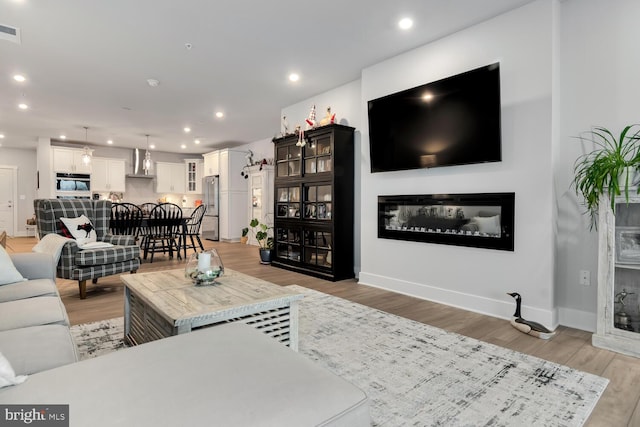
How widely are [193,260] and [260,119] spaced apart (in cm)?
489

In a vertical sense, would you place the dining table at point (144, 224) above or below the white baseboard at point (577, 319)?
above

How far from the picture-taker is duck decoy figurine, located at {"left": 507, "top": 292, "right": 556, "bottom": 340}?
101 inches

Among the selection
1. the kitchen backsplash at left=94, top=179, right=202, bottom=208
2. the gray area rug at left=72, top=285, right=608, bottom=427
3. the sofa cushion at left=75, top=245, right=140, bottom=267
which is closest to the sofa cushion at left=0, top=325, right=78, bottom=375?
the gray area rug at left=72, top=285, right=608, bottom=427

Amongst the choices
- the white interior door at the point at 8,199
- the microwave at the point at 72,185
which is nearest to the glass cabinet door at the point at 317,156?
the microwave at the point at 72,185

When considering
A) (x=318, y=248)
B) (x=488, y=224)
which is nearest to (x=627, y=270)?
(x=488, y=224)

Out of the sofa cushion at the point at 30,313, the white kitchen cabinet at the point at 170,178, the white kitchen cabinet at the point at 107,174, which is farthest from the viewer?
the white kitchen cabinet at the point at 170,178

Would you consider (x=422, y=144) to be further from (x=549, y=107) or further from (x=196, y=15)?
(x=196, y=15)

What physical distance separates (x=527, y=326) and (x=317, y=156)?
3170 millimetres

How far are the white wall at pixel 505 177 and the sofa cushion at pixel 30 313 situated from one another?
3.10 m

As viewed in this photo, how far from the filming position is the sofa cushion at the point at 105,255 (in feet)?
11.2

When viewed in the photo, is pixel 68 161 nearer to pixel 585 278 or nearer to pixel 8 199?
pixel 8 199

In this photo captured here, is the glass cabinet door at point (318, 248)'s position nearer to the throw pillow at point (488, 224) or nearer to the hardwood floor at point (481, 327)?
the hardwood floor at point (481, 327)

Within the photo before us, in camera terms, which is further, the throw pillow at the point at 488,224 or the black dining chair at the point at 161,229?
the black dining chair at the point at 161,229

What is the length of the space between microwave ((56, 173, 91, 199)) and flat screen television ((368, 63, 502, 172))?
8.04 meters
